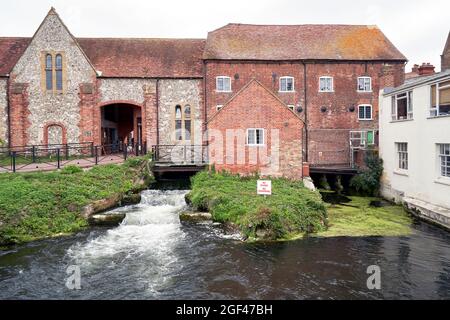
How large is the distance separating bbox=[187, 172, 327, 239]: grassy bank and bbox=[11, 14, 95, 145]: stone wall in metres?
13.8

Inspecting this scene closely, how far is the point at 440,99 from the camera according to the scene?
1525 cm

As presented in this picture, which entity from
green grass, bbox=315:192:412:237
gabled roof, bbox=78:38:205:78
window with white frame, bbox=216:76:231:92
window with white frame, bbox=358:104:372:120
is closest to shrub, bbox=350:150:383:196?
green grass, bbox=315:192:412:237

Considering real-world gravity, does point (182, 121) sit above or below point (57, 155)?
above

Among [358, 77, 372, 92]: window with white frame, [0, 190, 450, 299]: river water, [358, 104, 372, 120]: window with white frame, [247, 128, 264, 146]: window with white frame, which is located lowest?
[0, 190, 450, 299]: river water

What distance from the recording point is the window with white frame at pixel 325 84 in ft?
92.0

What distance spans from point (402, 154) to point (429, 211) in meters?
4.82

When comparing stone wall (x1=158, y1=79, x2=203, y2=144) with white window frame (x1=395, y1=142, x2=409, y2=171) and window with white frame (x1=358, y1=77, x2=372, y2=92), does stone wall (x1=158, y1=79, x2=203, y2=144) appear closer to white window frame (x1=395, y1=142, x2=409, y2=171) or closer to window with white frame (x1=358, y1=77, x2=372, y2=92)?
window with white frame (x1=358, y1=77, x2=372, y2=92)

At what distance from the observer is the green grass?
43.3 ft

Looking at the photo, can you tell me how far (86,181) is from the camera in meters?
17.0

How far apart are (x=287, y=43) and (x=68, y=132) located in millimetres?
18461

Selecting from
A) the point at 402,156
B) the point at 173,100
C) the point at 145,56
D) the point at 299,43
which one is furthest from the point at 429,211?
the point at 145,56

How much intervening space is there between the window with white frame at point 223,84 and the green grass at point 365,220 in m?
13.3

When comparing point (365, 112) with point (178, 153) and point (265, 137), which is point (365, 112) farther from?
point (178, 153)
